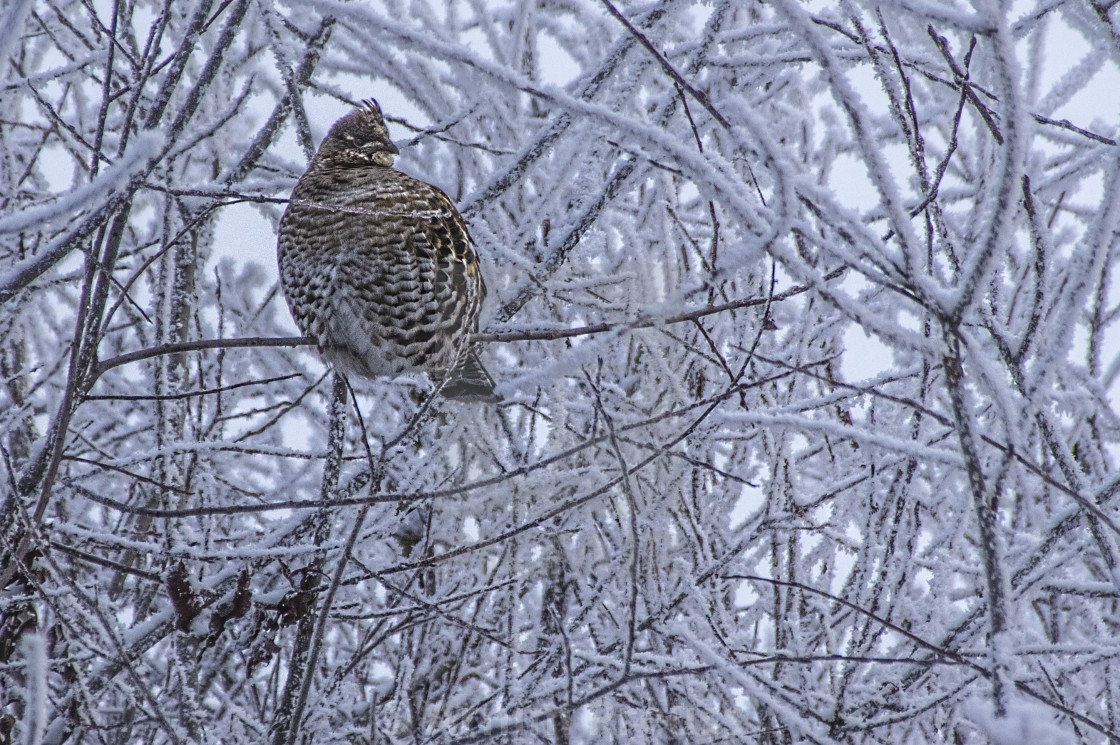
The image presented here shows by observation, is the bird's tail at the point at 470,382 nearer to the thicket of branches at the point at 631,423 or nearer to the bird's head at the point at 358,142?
the thicket of branches at the point at 631,423

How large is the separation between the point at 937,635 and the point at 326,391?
2.84m

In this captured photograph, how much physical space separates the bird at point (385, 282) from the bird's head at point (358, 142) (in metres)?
0.37

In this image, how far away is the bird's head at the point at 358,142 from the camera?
156 inches

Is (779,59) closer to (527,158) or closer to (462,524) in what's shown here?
(527,158)

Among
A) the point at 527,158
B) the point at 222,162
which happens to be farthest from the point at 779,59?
the point at 222,162

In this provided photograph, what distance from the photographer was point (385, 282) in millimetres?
3494

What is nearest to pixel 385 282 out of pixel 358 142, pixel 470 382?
pixel 470 382

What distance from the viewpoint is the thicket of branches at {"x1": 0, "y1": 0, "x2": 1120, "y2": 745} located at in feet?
4.95

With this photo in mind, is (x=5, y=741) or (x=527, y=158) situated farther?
(x=527, y=158)

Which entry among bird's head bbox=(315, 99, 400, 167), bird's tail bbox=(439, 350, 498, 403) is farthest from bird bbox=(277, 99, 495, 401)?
bird's head bbox=(315, 99, 400, 167)

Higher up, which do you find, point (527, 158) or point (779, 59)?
point (779, 59)

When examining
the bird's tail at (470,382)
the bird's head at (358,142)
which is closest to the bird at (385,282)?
the bird's tail at (470,382)

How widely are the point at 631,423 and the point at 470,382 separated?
0.80 meters

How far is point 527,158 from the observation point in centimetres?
280
